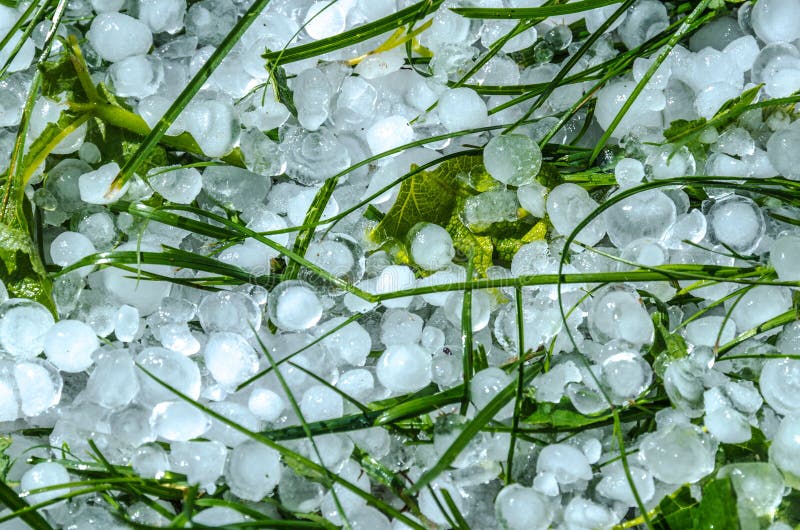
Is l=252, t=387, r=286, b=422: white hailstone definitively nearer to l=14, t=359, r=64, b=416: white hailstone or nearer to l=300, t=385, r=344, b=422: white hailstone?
l=300, t=385, r=344, b=422: white hailstone

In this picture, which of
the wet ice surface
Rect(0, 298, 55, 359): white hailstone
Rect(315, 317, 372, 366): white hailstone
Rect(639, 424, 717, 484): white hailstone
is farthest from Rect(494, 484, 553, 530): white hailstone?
Rect(0, 298, 55, 359): white hailstone

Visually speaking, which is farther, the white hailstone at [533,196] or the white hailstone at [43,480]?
the white hailstone at [533,196]

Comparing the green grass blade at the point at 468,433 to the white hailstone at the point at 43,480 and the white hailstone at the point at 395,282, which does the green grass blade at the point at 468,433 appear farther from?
the white hailstone at the point at 43,480

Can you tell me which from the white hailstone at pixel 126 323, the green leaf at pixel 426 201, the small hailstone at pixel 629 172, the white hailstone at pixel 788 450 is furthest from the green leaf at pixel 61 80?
the white hailstone at pixel 788 450

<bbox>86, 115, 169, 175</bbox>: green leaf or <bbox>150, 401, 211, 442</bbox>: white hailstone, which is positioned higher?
<bbox>86, 115, 169, 175</bbox>: green leaf

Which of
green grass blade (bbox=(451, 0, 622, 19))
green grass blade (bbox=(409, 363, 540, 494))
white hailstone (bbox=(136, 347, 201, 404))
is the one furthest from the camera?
green grass blade (bbox=(451, 0, 622, 19))

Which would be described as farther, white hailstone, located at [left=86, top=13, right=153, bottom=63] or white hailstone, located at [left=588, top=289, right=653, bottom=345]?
white hailstone, located at [left=86, top=13, right=153, bottom=63]
